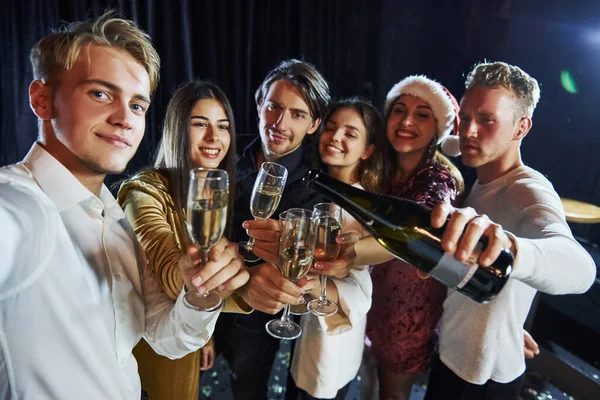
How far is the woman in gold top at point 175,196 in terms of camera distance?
3.63ft

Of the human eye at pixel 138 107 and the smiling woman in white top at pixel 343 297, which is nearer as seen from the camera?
the human eye at pixel 138 107

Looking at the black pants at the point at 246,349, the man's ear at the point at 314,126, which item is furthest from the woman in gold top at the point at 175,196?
the man's ear at the point at 314,126

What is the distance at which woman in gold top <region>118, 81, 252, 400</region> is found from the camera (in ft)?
3.63

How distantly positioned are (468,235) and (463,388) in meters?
1.02

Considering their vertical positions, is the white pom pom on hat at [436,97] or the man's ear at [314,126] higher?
the white pom pom on hat at [436,97]

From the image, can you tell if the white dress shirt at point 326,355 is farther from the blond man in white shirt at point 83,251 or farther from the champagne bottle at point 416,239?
the blond man in white shirt at point 83,251

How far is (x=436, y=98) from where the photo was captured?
171cm

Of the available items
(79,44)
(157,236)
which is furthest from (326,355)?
(79,44)

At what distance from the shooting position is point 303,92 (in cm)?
176

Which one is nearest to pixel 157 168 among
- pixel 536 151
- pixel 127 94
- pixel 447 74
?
pixel 127 94

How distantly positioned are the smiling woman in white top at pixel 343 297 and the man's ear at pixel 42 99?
967 mm

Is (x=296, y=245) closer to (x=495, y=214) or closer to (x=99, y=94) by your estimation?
(x=99, y=94)

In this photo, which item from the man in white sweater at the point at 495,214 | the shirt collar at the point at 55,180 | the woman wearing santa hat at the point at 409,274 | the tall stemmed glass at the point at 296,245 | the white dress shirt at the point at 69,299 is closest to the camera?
the white dress shirt at the point at 69,299

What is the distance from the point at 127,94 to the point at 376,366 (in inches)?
66.0
